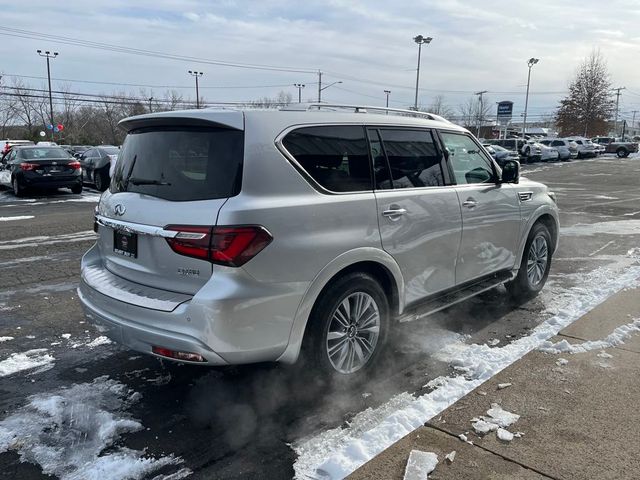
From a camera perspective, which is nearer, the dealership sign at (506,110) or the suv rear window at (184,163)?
the suv rear window at (184,163)

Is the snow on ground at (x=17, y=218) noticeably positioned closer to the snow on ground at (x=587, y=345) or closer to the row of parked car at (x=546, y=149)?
the snow on ground at (x=587, y=345)

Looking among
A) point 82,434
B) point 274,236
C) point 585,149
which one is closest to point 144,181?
point 274,236

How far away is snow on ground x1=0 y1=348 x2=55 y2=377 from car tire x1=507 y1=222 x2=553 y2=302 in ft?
14.5

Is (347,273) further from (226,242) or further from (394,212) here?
(226,242)

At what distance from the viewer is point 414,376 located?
392cm

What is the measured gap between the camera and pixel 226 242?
288cm

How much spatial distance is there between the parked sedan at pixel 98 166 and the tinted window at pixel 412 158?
583 inches

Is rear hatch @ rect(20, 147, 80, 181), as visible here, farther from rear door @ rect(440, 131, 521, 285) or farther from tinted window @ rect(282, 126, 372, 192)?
tinted window @ rect(282, 126, 372, 192)

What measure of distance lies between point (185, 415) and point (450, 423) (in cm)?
164

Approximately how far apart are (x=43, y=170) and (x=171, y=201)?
50.5 ft

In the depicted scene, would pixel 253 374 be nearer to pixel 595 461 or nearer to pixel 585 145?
pixel 595 461

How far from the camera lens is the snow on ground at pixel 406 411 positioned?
2.88 meters

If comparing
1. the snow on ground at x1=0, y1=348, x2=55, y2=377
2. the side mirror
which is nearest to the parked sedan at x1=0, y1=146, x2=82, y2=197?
the snow on ground at x1=0, y1=348, x2=55, y2=377

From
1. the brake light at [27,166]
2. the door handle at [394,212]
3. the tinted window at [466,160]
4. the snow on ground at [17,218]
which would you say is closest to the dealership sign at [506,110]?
the brake light at [27,166]
